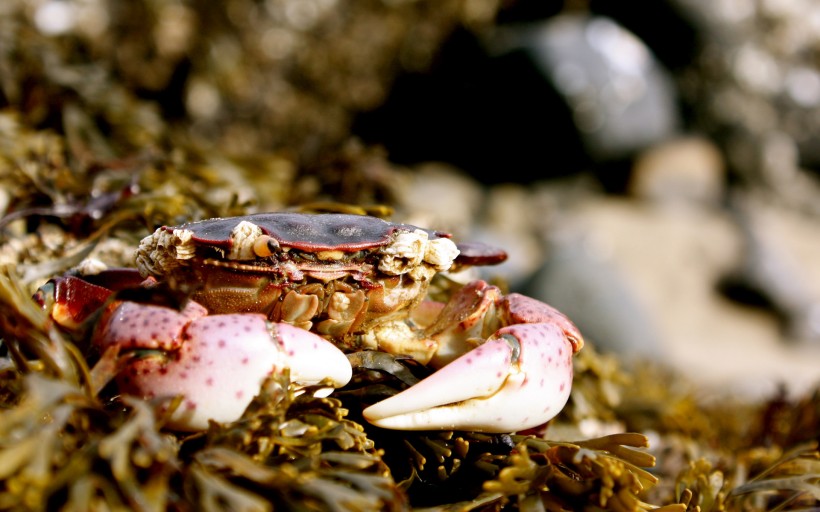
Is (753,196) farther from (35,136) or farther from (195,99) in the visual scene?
(35,136)

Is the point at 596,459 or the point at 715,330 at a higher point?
the point at 596,459

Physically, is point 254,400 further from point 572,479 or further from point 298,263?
point 572,479

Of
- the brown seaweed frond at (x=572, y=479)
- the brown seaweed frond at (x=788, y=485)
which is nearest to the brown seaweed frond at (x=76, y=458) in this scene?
the brown seaweed frond at (x=572, y=479)

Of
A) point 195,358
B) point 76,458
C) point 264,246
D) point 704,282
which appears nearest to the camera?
point 76,458

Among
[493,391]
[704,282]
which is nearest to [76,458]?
[493,391]

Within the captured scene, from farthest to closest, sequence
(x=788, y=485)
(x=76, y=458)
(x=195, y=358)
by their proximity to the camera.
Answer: (x=788, y=485)
(x=195, y=358)
(x=76, y=458)

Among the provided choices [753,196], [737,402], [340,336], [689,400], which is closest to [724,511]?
[340,336]

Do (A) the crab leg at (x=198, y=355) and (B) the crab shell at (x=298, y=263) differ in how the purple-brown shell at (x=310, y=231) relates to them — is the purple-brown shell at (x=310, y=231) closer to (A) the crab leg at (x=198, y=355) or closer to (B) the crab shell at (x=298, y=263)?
(B) the crab shell at (x=298, y=263)
